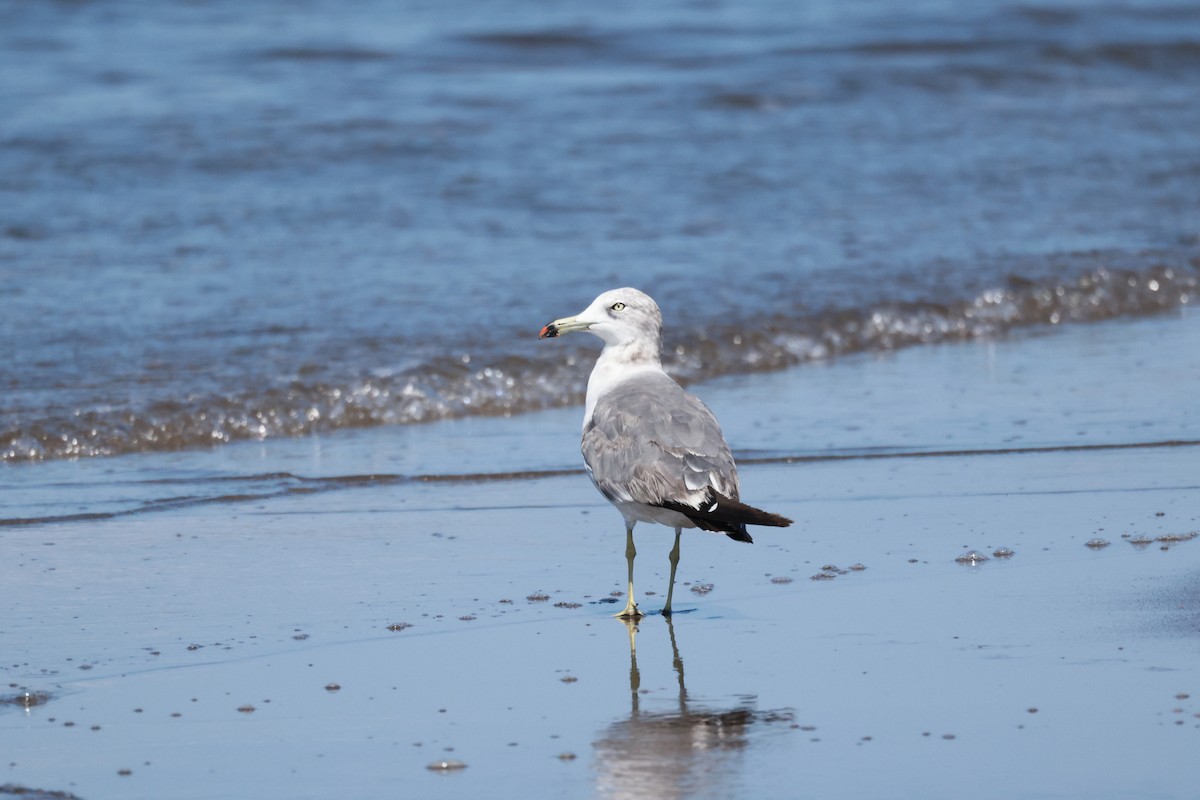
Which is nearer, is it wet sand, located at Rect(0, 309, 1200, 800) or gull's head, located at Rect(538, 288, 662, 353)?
wet sand, located at Rect(0, 309, 1200, 800)

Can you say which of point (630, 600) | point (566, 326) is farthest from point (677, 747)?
point (566, 326)

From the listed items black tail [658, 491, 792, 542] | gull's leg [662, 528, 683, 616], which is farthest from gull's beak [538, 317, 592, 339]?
black tail [658, 491, 792, 542]

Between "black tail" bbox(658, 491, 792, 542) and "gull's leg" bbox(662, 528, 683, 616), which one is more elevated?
"black tail" bbox(658, 491, 792, 542)

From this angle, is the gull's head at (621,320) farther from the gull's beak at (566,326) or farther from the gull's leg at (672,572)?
the gull's leg at (672,572)

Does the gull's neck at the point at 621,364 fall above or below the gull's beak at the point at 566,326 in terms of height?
below

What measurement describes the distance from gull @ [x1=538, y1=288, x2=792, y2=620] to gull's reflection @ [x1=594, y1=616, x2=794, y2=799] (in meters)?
0.54

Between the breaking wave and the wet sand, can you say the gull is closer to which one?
the wet sand

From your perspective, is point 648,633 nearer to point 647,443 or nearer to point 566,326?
point 647,443

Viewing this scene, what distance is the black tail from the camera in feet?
14.5

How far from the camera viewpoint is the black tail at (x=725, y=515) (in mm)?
4410

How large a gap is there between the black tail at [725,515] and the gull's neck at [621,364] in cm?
86

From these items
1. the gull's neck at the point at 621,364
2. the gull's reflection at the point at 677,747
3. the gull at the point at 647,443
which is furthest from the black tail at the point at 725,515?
the gull's neck at the point at 621,364

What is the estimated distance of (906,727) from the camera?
3885 millimetres

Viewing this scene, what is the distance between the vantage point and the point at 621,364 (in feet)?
18.0
